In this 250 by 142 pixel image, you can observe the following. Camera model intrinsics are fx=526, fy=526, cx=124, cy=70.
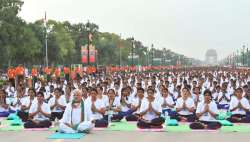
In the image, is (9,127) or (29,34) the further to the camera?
(29,34)

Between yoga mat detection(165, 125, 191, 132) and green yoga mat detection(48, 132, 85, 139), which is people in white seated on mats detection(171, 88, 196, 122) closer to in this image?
yoga mat detection(165, 125, 191, 132)

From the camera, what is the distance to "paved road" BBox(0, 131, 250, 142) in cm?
1164

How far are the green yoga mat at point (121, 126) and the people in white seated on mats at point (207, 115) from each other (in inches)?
65.5

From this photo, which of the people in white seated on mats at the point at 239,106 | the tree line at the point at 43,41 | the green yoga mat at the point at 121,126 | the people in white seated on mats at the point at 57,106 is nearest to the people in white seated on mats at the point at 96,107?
the green yoga mat at the point at 121,126

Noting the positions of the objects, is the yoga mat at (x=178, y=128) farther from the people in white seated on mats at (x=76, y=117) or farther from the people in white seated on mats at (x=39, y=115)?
the people in white seated on mats at (x=39, y=115)

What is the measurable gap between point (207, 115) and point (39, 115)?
14.7 feet

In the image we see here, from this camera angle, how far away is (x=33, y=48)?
55.9 meters

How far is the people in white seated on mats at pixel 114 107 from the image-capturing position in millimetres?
16047

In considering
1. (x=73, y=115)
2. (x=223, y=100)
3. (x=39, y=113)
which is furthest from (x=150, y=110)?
(x=223, y=100)

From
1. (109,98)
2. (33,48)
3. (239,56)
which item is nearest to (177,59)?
(239,56)

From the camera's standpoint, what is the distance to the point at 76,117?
1233cm

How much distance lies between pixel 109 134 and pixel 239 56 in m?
156

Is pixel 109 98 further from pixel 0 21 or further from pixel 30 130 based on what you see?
pixel 0 21

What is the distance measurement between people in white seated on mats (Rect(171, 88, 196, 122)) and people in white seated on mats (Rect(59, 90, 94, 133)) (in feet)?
13.9
